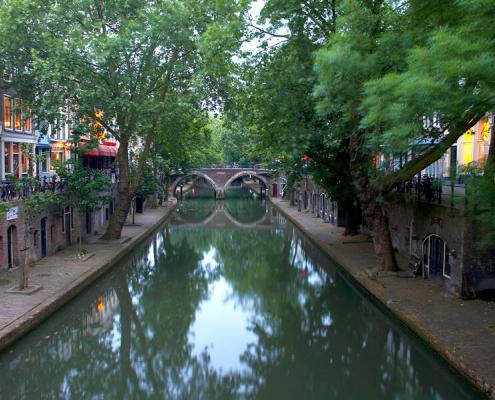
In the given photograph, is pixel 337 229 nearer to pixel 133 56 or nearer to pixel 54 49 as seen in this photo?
pixel 133 56

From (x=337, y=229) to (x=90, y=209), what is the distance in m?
16.1

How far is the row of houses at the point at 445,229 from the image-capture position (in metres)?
16.8

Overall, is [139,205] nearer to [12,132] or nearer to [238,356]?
[12,132]

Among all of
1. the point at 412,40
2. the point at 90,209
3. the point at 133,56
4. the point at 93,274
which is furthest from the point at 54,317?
the point at 133,56

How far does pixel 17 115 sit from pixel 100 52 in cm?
622

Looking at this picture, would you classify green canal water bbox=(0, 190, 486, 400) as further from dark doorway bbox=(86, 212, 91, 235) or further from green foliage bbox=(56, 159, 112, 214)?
dark doorway bbox=(86, 212, 91, 235)

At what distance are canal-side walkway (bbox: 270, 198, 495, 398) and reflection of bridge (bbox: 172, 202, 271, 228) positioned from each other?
69.9 feet

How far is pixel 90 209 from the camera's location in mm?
26188

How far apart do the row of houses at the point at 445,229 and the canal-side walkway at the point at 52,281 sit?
1080 cm

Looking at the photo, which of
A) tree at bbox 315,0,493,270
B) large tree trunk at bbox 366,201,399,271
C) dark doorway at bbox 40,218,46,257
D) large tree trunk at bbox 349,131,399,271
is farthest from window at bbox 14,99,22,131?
large tree trunk at bbox 366,201,399,271

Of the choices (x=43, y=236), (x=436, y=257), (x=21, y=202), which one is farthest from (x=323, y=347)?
(x=43, y=236)

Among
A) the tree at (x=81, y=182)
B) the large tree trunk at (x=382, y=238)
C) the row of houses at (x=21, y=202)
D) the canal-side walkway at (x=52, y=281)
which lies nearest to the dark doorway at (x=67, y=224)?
the row of houses at (x=21, y=202)

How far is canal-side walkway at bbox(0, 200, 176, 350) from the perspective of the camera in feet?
48.0

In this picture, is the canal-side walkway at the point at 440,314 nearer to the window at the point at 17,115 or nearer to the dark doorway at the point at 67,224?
the dark doorway at the point at 67,224
